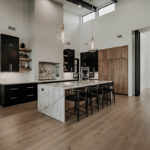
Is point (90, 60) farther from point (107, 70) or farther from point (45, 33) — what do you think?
point (45, 33)

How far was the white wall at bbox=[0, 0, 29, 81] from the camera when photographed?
450 centimetres

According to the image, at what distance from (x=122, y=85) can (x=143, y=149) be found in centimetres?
447

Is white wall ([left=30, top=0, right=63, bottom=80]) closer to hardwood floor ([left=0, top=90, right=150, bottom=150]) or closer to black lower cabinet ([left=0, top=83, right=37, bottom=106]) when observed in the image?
black lower cabinet ([left=0, top=83, right=37, bottom=106])

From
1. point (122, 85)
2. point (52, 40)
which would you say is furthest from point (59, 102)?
point (122, 85)

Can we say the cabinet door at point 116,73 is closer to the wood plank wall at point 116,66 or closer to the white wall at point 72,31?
the wood plank wall at point 116,66

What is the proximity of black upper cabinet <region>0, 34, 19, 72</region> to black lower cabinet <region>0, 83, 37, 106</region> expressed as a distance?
77cm

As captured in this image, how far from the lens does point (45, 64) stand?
5930 mm

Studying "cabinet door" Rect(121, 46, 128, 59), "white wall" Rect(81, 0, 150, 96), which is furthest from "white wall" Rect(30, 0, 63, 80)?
"cabinet door" Rect(121, 46, 128, 59)

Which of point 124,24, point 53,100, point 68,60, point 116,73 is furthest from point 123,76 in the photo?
point 53,100

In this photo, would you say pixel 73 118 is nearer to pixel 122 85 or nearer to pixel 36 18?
pixel 122 85

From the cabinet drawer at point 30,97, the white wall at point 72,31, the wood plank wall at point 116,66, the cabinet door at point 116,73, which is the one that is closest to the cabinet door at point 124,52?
the wood plank wall at point 116,66

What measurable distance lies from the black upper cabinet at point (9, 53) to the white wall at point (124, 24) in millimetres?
4569

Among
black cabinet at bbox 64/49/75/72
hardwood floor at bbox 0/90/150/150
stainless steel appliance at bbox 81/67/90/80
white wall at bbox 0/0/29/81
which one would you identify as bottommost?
hardwood floor at bbox 0/90/150/150

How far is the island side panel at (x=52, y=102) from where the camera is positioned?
273 centimetres
